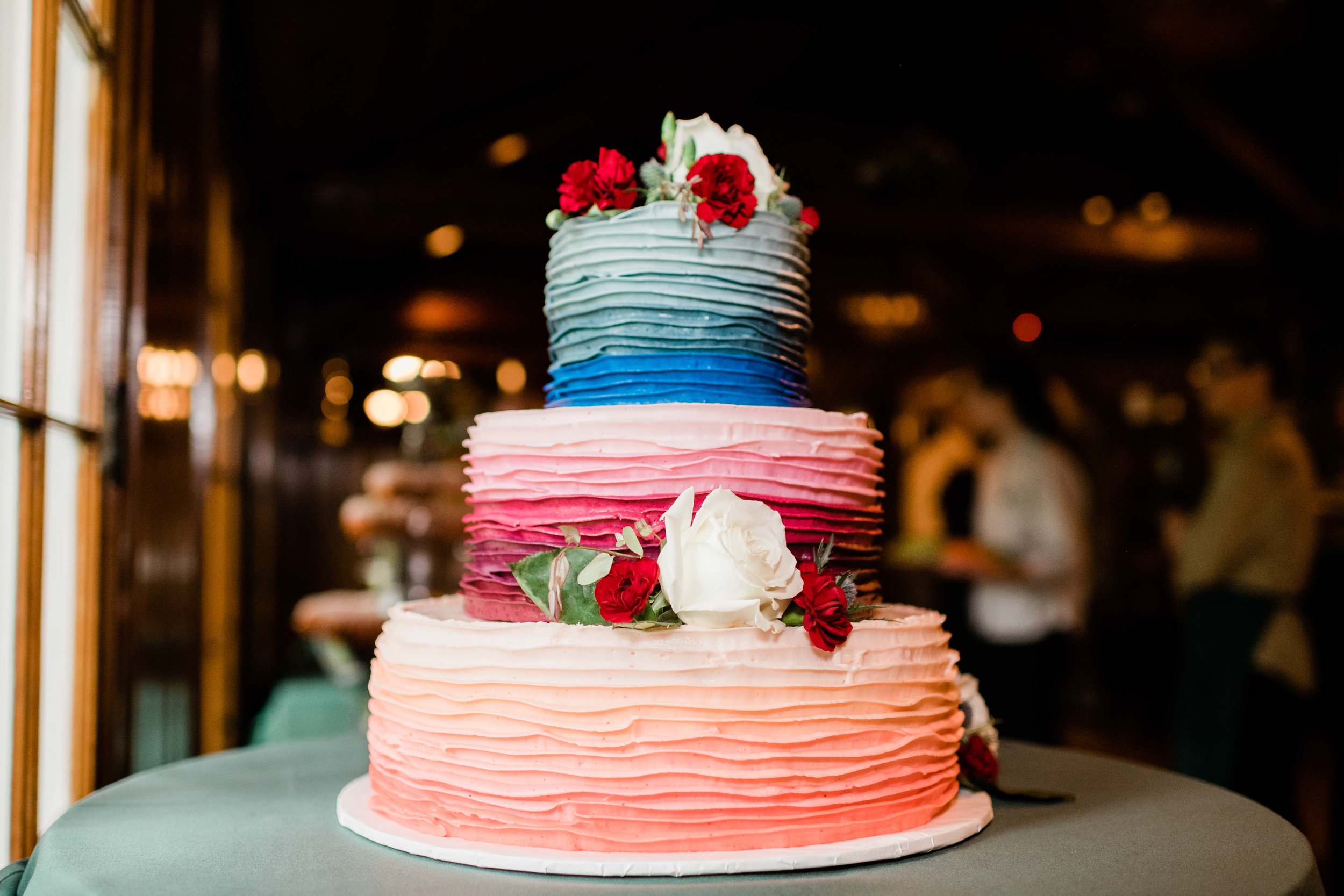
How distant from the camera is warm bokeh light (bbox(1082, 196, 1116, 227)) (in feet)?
23.5

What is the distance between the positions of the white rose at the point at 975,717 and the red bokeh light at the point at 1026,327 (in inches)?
268

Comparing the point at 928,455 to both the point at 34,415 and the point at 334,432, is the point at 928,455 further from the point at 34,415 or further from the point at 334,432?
the point at 34,415

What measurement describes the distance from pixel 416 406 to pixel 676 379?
594cm

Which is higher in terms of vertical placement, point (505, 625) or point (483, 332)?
point (483, 332)

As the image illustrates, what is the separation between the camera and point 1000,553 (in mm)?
3809

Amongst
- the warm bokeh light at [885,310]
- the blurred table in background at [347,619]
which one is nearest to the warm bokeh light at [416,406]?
the blurred table in background at [347,619]

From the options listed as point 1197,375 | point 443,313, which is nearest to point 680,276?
point 443,313

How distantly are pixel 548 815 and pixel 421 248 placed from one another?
→ 23.4ft

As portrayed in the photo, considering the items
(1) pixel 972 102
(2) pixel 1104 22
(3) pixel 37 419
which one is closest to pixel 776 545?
(3) pixel 37 419

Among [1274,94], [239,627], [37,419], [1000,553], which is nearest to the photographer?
[37,419]

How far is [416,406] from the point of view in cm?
720

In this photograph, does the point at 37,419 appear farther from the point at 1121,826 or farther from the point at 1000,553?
the point at 1000,553

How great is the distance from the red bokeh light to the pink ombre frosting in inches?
285

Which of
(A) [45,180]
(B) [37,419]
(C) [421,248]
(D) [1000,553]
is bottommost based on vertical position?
(D) [1000,553]
